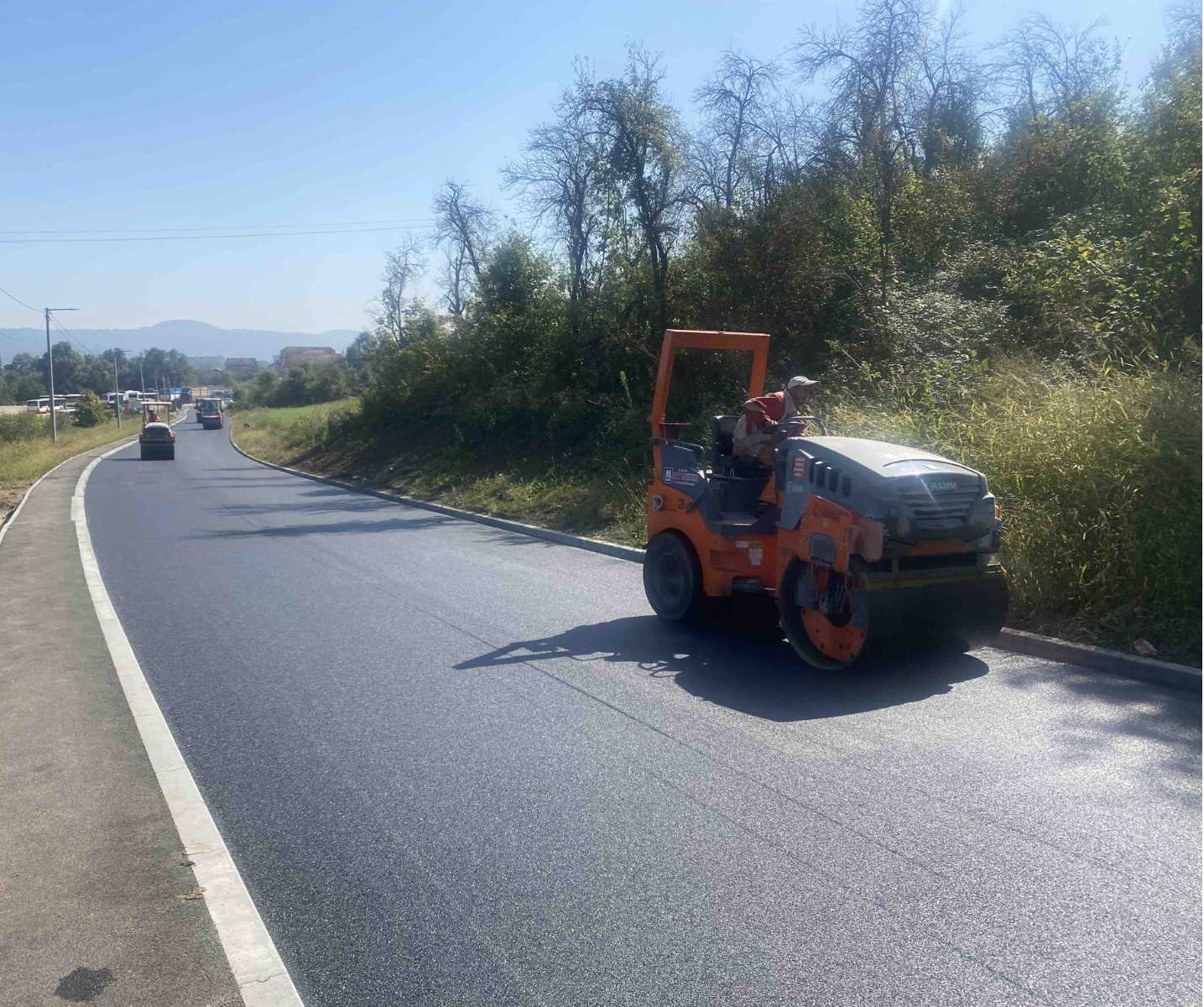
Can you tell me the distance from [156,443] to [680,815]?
43.6 meters

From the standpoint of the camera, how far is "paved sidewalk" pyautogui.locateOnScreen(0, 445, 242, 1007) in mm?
3701

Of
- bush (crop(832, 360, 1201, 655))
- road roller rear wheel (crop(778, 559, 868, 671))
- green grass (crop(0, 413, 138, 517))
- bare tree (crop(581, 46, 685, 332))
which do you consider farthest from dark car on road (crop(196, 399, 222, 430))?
road roller rear wheel (crop(778, 559, 868, 671))

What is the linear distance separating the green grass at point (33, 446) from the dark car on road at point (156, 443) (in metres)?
3.31

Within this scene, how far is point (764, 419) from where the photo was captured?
834cm

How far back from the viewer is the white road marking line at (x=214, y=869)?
144 inches

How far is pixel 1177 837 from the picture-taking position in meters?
4.64

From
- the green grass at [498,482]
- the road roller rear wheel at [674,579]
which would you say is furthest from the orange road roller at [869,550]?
the green grass at [498,482]

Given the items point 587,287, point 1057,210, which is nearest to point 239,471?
point 587,287

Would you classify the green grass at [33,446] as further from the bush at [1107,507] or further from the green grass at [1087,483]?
the bush at [1107,507]

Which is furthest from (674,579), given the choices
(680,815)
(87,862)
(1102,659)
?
(87,862)

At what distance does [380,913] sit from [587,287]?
25444 mm

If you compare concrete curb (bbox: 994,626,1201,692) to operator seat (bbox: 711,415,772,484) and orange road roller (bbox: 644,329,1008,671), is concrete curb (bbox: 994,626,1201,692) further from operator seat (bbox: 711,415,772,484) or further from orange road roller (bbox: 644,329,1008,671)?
operator seat (bbox: 711,415,772,484)

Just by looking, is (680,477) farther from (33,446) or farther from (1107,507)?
(33,446)

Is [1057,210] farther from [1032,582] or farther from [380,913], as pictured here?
[380,913]
